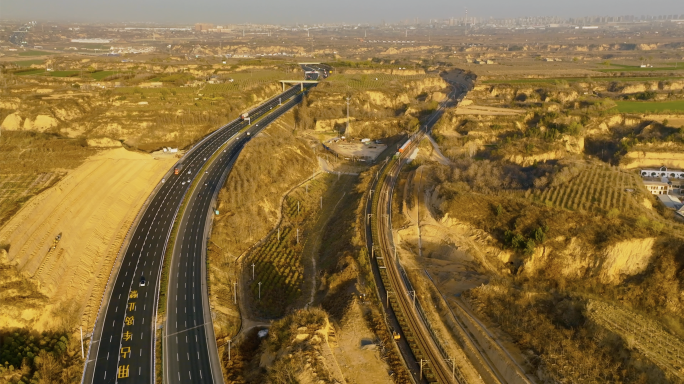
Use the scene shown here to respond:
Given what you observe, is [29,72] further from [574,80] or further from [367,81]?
[574,80]

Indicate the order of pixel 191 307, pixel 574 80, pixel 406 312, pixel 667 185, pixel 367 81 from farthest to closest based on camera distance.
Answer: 1. pixel 367 81
2. pixel 574 80
3. pixel 667 185
4. pixel 191 307
5. pixel 406 312

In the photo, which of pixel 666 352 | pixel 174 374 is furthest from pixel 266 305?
pixel 666 352

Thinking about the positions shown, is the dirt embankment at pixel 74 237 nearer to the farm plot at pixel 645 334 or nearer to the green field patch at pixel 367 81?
the farm plot at pixel 645 334

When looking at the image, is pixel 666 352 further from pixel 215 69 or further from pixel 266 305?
pixel 215 69

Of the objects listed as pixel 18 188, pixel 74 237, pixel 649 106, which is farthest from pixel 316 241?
pixel 649 106

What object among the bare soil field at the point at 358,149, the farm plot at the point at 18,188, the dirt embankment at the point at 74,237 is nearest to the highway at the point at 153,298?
the dirt embankment at the point at 74,237

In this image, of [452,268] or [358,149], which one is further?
[358,149]

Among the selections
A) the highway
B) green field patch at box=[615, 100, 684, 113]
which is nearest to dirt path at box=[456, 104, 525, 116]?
green field patch at box=[615, 100, 684, 113]
